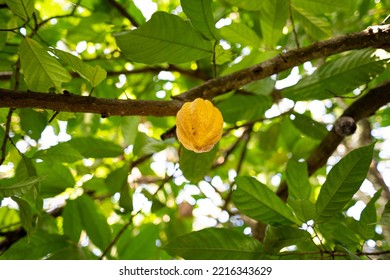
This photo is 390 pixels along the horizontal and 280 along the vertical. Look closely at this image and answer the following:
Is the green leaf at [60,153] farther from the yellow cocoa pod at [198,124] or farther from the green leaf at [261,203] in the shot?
the green leaf at [261,203]

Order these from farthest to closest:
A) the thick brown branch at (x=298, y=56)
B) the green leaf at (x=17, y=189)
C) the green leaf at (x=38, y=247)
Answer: the green leaf at (x=38, y=247)
the thick brown branch at (x=298, y=56)
the green leaf at (x=17, y=189)

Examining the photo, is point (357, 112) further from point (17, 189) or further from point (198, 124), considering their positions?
point (17, 189)

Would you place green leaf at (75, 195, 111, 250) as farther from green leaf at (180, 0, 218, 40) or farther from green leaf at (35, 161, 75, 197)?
green leaf at (180, 0, 218, 40)

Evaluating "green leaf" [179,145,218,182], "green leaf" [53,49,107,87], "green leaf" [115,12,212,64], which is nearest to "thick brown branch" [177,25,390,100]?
"green leaf" [115,12,212,64]

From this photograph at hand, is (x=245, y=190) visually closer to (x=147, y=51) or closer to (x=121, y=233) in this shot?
(x=147, y=51)

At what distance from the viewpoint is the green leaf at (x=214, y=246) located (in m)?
1.22

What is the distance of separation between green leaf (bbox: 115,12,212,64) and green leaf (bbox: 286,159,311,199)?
44 cm

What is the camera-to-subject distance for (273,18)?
1.53 metres

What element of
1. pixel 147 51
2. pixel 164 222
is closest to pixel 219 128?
pixel 147 51

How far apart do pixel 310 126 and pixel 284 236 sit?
78cm

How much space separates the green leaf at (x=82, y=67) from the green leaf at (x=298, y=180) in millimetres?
633

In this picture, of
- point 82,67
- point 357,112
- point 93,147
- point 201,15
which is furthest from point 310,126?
point 82,67

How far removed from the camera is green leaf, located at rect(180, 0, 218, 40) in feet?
3.82

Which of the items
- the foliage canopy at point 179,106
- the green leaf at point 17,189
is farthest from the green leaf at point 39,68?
the green leaf at point 17,189
